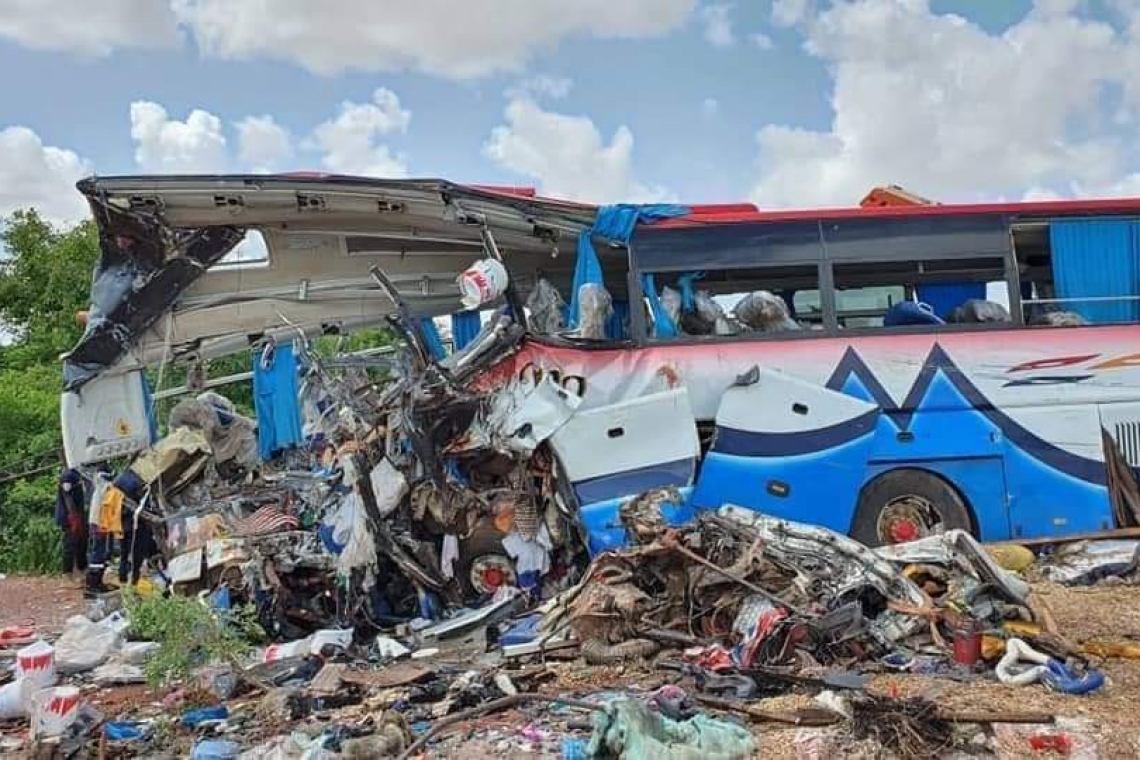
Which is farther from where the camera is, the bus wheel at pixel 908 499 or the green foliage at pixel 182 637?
the bus wheel at pixel 908 499

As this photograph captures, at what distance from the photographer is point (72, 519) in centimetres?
1065

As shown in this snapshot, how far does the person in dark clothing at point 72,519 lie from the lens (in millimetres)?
10578

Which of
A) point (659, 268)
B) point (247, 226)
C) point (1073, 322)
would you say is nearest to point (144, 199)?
point (247, 226)

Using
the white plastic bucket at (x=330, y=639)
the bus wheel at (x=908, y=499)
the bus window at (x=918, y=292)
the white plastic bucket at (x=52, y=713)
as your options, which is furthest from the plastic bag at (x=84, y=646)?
the bus window at (x=918, y=292)

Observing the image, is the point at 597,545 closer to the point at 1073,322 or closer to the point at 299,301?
the point at 299,301

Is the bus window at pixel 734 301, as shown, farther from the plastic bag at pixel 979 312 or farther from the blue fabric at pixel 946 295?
the plastic bag at pixel 979 312

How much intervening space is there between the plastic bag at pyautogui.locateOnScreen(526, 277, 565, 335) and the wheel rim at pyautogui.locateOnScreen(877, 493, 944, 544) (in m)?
3.21

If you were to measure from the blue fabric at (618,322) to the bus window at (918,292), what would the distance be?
5.66 ft

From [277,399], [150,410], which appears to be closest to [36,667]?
[150,410]

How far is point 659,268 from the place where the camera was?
7504 mm

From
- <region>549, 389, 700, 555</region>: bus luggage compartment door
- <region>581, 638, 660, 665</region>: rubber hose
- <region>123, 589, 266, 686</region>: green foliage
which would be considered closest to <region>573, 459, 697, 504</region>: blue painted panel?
<region>549, 389, 700, 555</region>: bus luggage compartment door

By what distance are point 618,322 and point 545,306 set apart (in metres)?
0.95

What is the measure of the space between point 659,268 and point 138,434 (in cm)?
492

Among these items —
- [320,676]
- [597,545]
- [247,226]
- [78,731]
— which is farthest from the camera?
[247,226]
